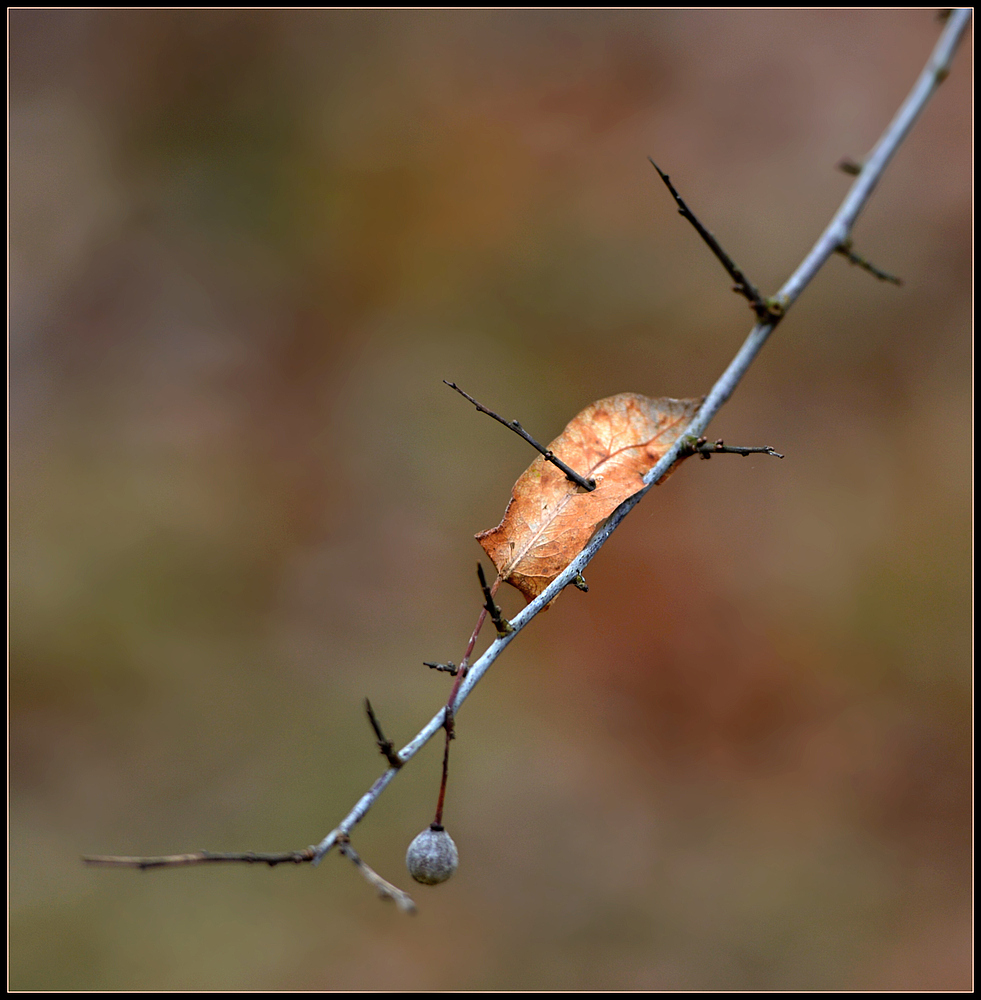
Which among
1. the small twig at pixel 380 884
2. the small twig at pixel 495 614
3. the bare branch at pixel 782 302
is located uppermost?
the bare branch at pixel 782 302

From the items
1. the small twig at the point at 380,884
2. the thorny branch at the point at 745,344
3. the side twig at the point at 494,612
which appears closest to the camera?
the small twig at the point at 380,884

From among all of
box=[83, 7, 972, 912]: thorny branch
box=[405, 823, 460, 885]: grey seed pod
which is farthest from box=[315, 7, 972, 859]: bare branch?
box=[405, 823, 460, 885]: grey seed pod

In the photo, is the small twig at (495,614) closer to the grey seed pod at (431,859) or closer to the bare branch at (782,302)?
the bare branch at (782,302)

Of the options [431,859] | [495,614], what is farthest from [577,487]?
[431,859]

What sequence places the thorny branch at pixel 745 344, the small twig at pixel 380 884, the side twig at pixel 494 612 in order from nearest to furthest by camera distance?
the small twig at pixel 380 884
the side twig at pixel 494 612
the thorny branch at pixel 745 344

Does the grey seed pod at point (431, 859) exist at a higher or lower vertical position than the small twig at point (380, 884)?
lower

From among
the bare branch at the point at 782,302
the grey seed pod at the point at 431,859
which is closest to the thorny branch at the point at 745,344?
the bare branch at the point at 782,302
